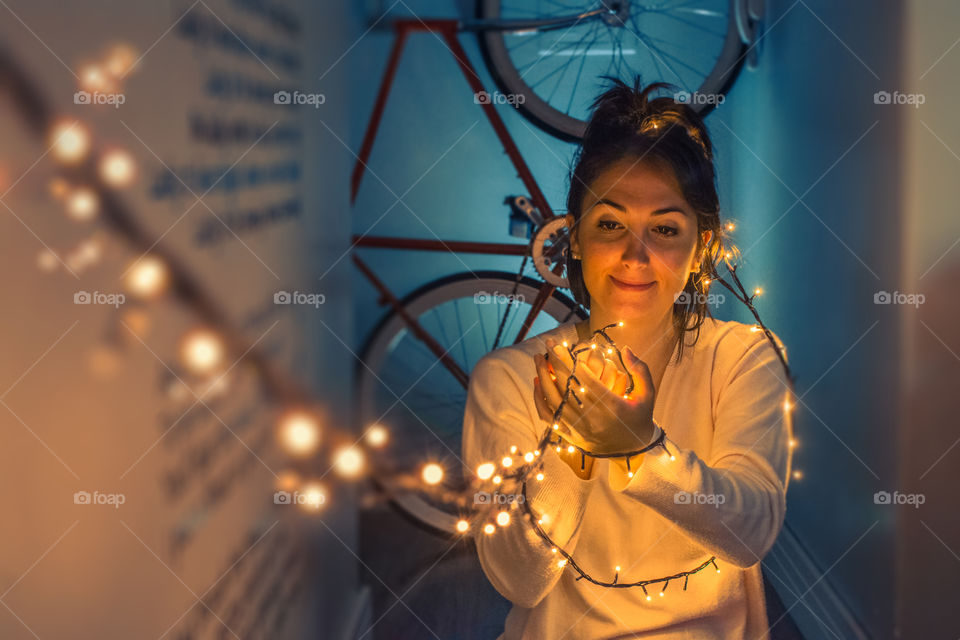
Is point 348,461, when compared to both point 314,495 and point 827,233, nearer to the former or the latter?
point 314,495

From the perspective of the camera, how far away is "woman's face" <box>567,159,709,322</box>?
0.76m

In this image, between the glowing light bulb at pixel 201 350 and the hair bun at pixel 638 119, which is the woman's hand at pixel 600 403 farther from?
the glowing light bulb at pixel 201 350

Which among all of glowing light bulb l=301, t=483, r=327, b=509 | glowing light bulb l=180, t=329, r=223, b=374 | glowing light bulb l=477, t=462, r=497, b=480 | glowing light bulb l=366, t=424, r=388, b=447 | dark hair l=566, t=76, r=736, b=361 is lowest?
glowing light bulb l=301, t=483, r=327, b=509

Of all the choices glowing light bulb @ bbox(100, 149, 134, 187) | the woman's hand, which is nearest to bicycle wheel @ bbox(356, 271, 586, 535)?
the woman's hand

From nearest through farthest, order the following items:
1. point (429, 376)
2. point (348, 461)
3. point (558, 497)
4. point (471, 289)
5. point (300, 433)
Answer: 1. point (558, 497)
2. point (300, 433)
3. point (348, 461)
4. point (471, 289)
5. point (429, 376)

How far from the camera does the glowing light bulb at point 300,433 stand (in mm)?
1104

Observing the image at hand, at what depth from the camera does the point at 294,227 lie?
1111mm

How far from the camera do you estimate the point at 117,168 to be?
2.01ft

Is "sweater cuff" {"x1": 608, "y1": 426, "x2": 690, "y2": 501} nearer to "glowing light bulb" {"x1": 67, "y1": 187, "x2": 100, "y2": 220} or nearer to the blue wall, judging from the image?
the blue wall

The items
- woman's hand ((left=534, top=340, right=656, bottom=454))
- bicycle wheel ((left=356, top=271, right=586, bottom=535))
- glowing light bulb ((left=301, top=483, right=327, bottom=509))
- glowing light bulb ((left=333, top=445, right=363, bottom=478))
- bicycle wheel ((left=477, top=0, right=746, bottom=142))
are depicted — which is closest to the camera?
woman's hand ((left=534, top=340, right=656, bottom=454))

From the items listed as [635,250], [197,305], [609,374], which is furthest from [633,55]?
[197,305]

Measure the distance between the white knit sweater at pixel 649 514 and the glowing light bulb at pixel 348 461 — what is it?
0.59 meters

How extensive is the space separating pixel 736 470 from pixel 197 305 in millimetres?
566

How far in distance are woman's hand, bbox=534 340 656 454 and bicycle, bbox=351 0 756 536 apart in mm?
315
